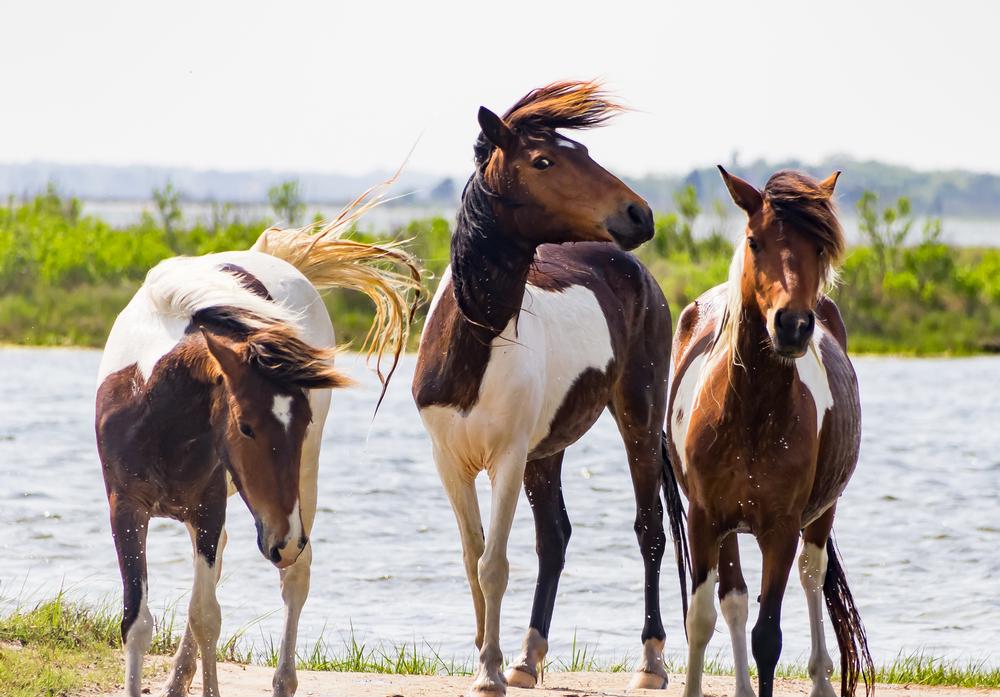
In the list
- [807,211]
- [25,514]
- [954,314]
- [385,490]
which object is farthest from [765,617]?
[954,314]

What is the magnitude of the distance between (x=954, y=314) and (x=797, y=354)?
23106 mm

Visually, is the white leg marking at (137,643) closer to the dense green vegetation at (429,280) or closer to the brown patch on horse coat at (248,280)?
the brown patch on horse coat at (248,280)

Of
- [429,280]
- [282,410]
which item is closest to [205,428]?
[282,410]

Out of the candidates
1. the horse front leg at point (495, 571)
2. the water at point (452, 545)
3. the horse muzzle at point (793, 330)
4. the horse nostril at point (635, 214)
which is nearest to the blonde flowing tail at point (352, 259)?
the horse front leg at point (495, 571)

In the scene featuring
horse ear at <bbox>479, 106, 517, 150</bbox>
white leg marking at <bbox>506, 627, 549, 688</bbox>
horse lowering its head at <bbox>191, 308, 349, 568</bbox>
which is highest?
horse ear at <bbox>479, 106, 517, 150</bbox>

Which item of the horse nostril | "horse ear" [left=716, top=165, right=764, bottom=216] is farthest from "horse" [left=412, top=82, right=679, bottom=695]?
"horse ear" [left=716, top=165, right=764, bottom=216]

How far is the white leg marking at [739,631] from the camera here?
496 cm

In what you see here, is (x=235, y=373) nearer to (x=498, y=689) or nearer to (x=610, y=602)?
(x=498, y=689)

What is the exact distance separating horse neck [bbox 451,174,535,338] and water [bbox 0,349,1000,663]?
786mm

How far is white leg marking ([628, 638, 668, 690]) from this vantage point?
602cm

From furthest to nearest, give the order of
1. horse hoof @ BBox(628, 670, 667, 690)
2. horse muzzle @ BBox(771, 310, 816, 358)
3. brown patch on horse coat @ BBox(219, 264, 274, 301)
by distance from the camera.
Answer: horse hoof @ BBox(628, 670, 667, 690) < brown patch on horse coat @ BBox(219, 264, 274, 301) < horse muzzle @ BBox(771, 310, 816, 358)

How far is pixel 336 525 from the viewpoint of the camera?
11.5 meters

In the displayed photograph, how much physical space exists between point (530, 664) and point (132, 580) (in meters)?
2.02

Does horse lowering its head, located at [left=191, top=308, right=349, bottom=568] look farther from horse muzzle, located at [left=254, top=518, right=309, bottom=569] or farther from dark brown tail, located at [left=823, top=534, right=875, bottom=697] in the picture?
dark brown tail, located at [left=823, top=534, right=875, bottom=697]
